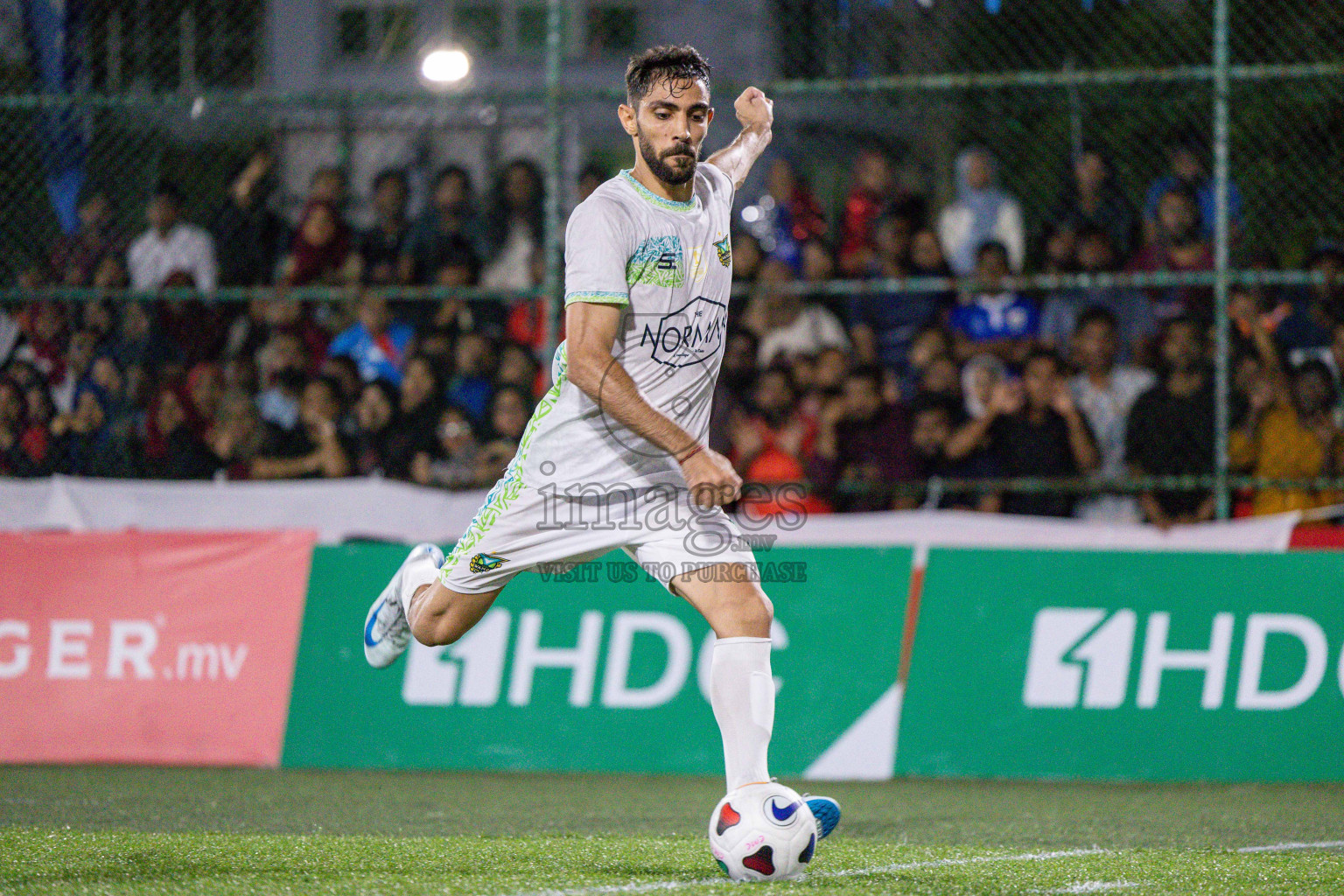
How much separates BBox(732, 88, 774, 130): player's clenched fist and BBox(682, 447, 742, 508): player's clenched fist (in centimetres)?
188

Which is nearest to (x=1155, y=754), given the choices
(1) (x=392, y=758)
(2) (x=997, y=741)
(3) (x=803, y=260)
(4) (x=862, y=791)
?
(2) (x=997, y=741)

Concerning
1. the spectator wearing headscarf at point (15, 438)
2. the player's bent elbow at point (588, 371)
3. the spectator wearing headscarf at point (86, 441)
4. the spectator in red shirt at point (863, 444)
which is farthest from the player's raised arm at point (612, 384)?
the spectator wearing headscarf at point (15, 438)

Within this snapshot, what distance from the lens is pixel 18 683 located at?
8781mm

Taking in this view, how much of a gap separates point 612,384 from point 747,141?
163 cm

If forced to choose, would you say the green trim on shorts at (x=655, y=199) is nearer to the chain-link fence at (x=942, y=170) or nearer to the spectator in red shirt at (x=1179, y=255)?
the chain-link fence at (x=942, y=170)

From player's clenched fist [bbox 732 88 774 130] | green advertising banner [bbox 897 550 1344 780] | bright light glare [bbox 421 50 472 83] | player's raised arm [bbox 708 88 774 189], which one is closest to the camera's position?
player's raised arm [bbox 708 88 774 189]

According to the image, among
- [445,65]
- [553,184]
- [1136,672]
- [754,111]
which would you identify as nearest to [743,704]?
[754,111]

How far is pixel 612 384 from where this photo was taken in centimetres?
484

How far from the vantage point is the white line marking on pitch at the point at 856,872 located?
4680mm

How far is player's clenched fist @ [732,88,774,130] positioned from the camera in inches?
246

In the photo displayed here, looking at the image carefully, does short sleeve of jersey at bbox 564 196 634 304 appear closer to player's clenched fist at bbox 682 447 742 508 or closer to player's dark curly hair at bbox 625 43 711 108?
player's dark curly hair at bbox 625 43 711 108

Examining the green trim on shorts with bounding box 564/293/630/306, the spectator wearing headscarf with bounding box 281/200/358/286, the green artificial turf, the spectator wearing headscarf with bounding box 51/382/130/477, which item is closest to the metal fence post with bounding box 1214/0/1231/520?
the green artificial turf

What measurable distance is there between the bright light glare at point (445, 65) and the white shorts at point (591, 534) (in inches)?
278

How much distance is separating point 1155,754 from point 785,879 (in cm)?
383
